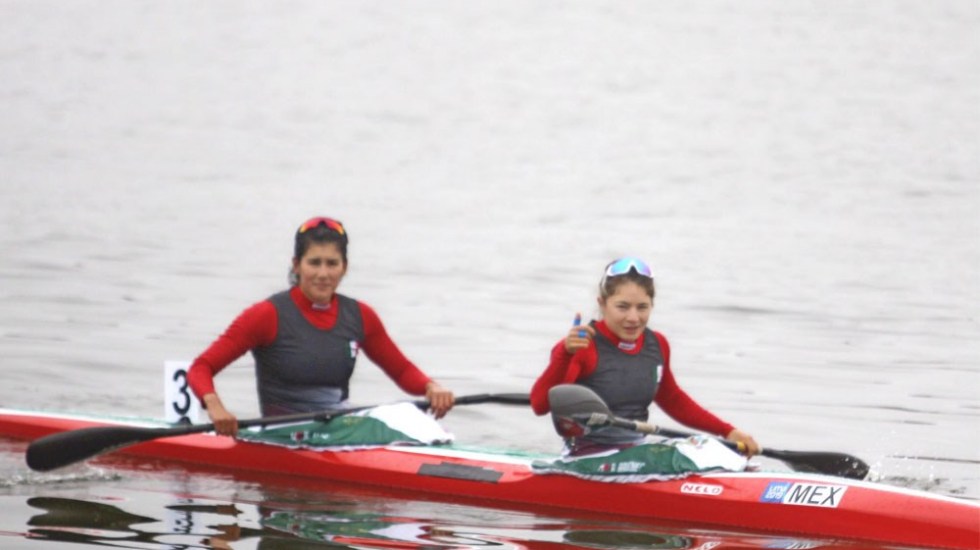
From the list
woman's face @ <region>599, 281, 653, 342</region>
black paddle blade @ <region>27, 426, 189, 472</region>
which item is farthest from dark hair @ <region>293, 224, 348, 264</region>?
woman's face @ <region>599, 281, 653, 342</region>

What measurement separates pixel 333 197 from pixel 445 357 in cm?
1356

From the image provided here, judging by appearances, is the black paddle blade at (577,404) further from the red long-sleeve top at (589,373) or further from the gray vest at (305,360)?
the gray vest at (305,360)

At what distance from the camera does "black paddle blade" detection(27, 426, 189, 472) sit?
994 cm

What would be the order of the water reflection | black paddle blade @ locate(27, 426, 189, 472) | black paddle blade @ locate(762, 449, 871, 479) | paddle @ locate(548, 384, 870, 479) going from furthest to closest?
1. black paddle blade @ locate(27, 426, 189, 472)
2. black paddle blade @ locate(762, 449, 871, 479)
3. paddle @ locate(548, 384, 870, 479)
4. the water reflection

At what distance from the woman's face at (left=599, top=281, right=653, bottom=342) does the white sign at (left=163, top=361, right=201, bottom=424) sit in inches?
107

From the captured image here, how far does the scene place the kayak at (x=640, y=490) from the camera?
885 cm

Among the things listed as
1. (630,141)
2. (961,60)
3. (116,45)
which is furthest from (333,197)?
(961,60)

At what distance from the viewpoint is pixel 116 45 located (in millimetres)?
47031

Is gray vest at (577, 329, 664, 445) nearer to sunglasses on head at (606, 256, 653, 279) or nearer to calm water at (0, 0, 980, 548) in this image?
sunglasses on head at (606, 256, 653, 279)

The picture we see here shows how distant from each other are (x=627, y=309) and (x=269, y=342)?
2196mm

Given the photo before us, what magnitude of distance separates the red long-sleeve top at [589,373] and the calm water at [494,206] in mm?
706

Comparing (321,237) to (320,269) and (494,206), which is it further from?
(494,206)

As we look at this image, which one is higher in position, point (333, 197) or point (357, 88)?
point (357, 88)

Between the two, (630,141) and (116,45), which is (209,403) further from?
(116,45)
